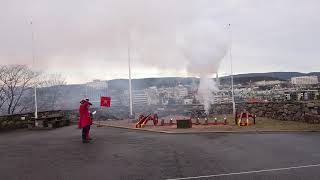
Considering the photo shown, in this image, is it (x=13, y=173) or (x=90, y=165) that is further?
(x=90, y=165)

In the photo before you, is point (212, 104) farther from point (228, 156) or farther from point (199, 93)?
point (228, 156)

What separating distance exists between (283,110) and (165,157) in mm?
13656

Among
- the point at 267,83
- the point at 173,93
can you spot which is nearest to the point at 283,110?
the point at 173,93

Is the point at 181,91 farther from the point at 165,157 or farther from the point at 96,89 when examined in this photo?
the point at 165,157

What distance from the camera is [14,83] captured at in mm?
35688

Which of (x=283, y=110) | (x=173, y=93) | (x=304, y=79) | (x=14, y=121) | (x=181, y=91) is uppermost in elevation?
(x=304, y=79)

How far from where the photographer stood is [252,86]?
4269 centimetres

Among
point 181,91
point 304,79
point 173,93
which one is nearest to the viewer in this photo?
point 173,93

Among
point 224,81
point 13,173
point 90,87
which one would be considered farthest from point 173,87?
point 13,173

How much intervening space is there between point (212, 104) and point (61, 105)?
17080mm

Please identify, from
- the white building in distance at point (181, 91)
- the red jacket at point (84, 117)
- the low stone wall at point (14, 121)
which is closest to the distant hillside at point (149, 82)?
the white building in distance at point (181, 91)

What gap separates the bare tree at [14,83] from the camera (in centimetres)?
3503

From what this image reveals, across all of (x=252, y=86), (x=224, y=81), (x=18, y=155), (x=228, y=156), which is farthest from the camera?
(x=252, y=86)

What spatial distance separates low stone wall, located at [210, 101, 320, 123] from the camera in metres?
19.5
